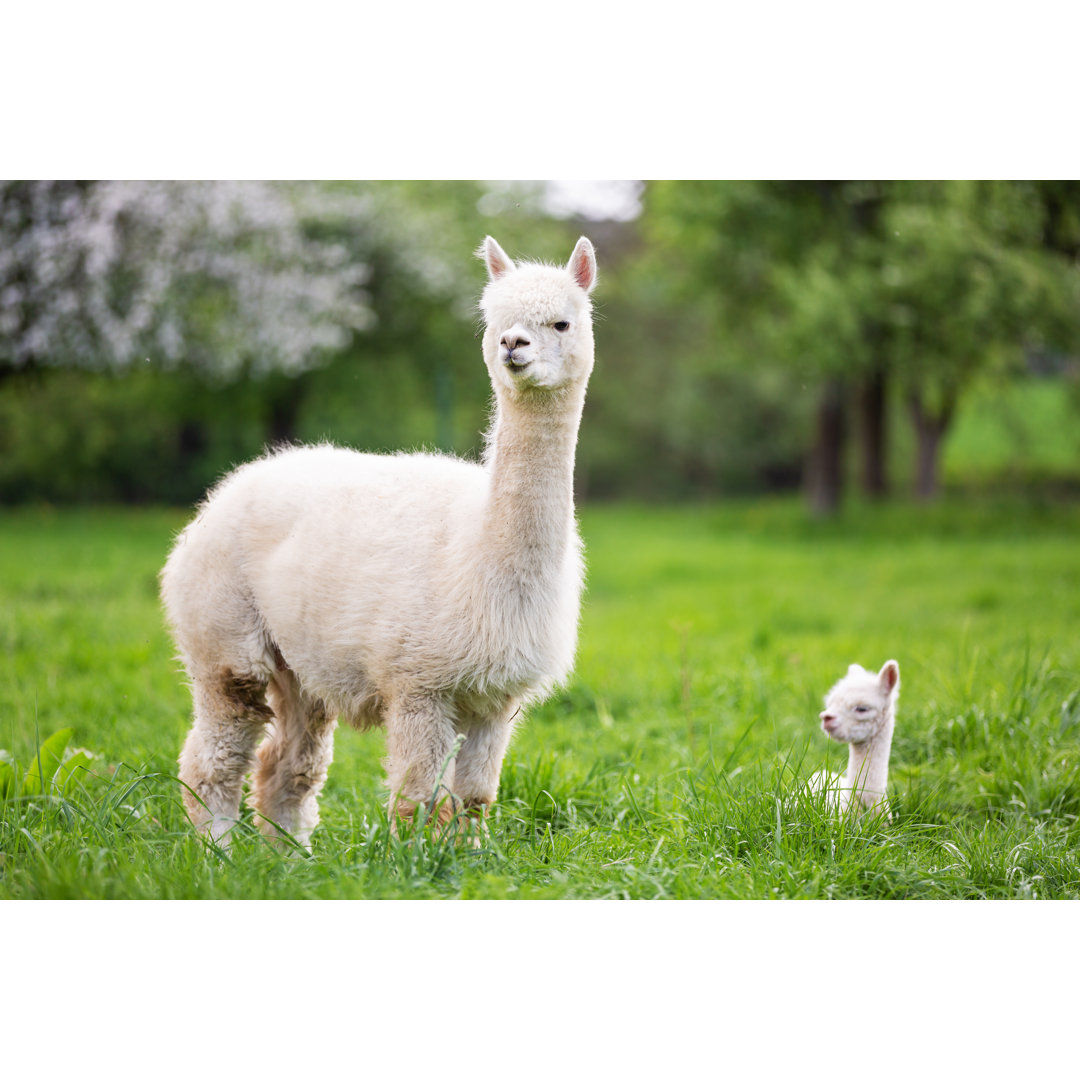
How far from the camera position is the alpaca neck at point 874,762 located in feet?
13.3

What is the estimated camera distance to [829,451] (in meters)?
14.9

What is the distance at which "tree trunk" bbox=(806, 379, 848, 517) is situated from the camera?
14.9 meters

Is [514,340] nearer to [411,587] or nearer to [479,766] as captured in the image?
[411,587]

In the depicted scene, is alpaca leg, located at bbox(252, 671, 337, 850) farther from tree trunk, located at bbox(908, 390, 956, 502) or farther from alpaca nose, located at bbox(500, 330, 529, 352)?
tree trunk, located at bbox(908, 390, 956, 502)

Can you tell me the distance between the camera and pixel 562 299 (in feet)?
11.3

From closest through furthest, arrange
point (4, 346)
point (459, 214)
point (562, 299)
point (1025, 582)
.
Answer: point (562, 299) < point (4, 346) < point (1025, 582) < point (459, 214)

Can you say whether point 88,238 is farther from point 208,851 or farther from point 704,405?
point 704,405

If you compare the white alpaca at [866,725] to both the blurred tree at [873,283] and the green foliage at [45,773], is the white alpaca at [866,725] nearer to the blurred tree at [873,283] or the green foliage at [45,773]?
the green foliage at [45,773]

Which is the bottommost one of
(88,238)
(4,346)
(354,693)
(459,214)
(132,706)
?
(132,706)

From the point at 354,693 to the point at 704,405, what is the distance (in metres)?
17.7

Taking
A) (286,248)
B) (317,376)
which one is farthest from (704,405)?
(286,248)

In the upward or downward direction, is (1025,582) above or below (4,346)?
below

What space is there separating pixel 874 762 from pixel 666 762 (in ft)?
3.61

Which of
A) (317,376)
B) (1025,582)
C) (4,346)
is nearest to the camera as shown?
(4,346)
